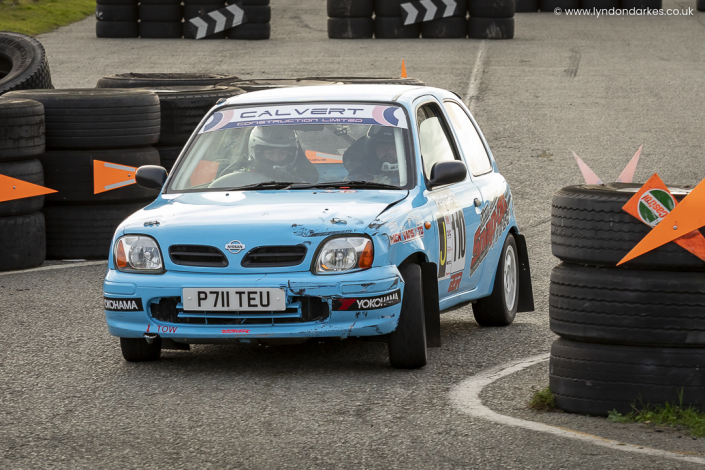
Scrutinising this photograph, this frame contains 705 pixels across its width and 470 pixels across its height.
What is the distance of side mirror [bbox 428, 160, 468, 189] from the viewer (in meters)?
6.80

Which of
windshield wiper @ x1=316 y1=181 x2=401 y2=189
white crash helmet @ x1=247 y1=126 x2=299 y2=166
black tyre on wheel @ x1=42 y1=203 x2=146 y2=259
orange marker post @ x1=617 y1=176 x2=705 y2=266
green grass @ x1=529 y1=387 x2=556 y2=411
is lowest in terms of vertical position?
black tyre on wheel @ x1=42 y1=203 x2=146 y2=259

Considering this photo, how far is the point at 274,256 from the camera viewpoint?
6.10m

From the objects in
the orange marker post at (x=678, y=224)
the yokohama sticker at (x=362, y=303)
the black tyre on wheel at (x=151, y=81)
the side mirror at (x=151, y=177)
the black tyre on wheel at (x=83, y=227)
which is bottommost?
the black tyre on wheel at (x=83, y=227)

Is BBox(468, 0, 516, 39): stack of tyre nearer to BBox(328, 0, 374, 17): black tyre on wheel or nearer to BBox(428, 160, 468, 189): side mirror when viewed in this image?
BBox(328, 0, 374, 17): black tyre on wheel

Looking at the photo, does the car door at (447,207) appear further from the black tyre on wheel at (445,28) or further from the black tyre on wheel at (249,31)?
the black tyre on wheel at (249,31)

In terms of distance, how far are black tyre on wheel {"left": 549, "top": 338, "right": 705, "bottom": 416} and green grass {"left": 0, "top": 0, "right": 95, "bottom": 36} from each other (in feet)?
98.0

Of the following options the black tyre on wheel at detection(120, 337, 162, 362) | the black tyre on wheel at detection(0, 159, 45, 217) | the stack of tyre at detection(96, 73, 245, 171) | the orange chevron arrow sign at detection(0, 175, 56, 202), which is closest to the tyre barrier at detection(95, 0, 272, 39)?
the stack of tyre at detection(96, 73, 245, 171)

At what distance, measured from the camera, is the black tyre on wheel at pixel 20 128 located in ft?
33.7

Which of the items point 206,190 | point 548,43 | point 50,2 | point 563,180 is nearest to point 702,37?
point 548,43

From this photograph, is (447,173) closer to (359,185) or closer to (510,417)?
(359,185)

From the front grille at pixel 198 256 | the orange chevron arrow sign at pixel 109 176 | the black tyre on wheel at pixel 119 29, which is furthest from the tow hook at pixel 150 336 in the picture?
the black tyre on wheel at pixel 119 29

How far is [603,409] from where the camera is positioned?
5.23 m

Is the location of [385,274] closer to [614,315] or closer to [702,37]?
[614,315]

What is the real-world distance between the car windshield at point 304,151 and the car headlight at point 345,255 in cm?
79
